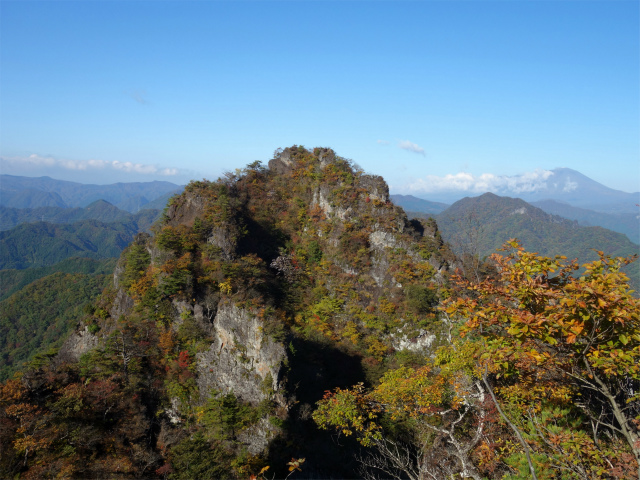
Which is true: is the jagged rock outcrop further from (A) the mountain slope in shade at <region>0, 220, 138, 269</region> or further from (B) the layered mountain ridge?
(A) the mountain slope in shade at <region>0, 220, 138, 269</region>

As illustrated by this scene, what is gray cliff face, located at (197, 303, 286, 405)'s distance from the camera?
19875 millimetres

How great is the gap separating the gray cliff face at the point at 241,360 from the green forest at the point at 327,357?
91mm

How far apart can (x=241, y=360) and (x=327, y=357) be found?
744cm

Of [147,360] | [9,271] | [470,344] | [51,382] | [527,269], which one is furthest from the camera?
[9,271]

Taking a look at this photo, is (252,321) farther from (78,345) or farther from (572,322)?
(572,322)

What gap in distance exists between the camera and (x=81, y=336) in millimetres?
26734

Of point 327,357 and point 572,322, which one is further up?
point 572,322

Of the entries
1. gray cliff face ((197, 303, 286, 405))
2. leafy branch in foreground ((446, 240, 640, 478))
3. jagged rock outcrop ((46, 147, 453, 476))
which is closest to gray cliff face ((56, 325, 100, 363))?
jagged rock outcrop ((46, 147, 453, 476))

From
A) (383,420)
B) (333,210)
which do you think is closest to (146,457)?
(383,420)

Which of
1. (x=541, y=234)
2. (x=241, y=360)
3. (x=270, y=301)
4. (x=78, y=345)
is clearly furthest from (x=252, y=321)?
(x=541, y=234)

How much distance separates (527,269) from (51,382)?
23.3 metres

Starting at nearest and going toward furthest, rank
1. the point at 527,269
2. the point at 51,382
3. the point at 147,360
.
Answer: the point at 527,269, the point at 51,382, the point at 147,360

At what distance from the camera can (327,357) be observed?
2569cm

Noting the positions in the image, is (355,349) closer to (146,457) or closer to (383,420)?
(383,420)
